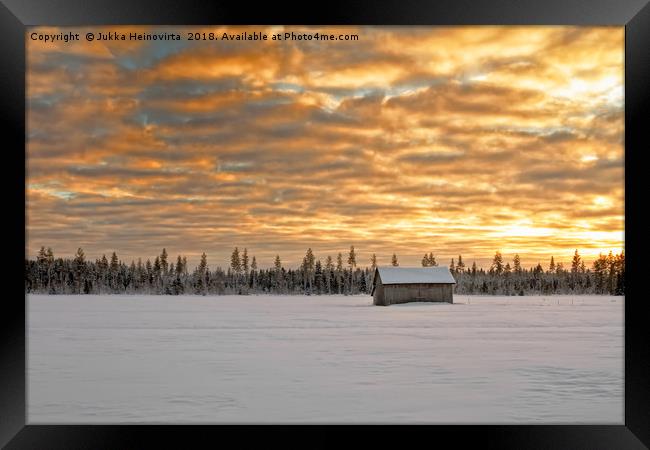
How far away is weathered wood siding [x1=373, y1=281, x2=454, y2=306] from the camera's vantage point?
4528 cm

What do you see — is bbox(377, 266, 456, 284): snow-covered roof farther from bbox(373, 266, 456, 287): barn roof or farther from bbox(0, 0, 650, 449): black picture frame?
bbox(0, 0, 650, 449): black picture frame

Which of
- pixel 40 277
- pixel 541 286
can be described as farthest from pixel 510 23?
pixel 541 286

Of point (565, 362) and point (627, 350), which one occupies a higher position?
point (627, 350)

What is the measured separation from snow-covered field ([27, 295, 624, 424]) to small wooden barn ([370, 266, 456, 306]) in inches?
875

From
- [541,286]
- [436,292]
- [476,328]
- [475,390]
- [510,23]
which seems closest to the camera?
[510,23]

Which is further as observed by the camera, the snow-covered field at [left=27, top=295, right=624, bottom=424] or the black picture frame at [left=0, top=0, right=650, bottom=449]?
the snow-covered field at [left=27, top=295, right=624, bottom=424]

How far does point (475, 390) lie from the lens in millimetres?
11062

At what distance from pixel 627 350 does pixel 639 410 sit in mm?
484

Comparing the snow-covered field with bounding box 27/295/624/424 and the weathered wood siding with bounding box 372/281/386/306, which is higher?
the snow-covered field with bounding box 27/295/624/424

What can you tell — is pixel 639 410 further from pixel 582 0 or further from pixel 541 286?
pixel 541 286

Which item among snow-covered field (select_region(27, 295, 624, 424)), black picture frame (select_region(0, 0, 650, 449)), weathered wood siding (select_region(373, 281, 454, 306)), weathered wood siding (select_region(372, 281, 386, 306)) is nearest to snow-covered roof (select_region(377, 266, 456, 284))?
weathered wood siding (select_region(373, 281, 454, 306))

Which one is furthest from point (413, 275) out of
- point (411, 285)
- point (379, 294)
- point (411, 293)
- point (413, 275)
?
point (379, 294)

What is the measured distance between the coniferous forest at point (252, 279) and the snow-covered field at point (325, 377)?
88117mm

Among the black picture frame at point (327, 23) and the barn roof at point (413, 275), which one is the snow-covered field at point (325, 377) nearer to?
the black picture frame at point (327, 23)
